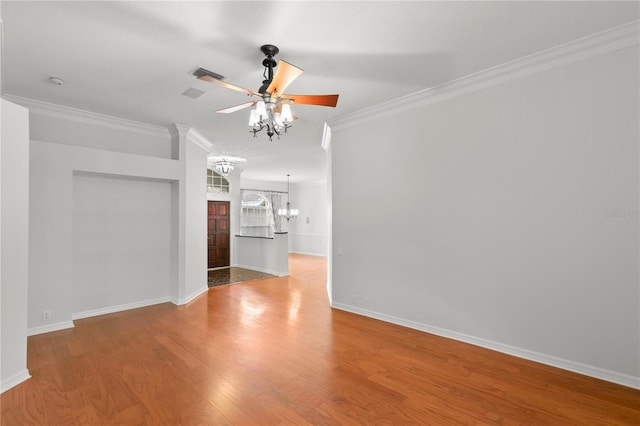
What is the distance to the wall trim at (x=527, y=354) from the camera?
2566 mm

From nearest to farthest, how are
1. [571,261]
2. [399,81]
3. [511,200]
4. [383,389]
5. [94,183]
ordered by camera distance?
[383,389] → [571,261] → [511,200] → [399,81] → [94,183]

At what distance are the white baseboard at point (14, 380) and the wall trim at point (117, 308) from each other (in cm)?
164

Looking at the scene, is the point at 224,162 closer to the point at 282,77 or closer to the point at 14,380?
the point at 282,77

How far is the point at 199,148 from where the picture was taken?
18.8 feet

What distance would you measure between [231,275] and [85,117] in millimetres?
4614

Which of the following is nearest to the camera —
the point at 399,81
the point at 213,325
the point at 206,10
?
the point at 206,10

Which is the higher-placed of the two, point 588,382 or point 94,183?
point 94,183

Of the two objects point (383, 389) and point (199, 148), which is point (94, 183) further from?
point (383, 389)

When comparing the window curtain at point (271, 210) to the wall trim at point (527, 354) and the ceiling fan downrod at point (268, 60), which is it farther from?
the ceiling fan downrod at point (268, 60)

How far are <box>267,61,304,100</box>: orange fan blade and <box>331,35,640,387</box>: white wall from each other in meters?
2.12

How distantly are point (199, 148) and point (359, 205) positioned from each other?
3383 mm

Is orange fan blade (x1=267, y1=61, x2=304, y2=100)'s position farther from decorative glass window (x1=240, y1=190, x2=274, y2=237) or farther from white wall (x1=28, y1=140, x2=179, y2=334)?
decorative glass window (x1=240, y1=190, x2=274, y2=237)

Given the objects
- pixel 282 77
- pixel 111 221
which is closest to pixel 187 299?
pixel 111 221

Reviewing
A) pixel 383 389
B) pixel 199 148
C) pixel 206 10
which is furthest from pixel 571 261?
pixel 199 148
